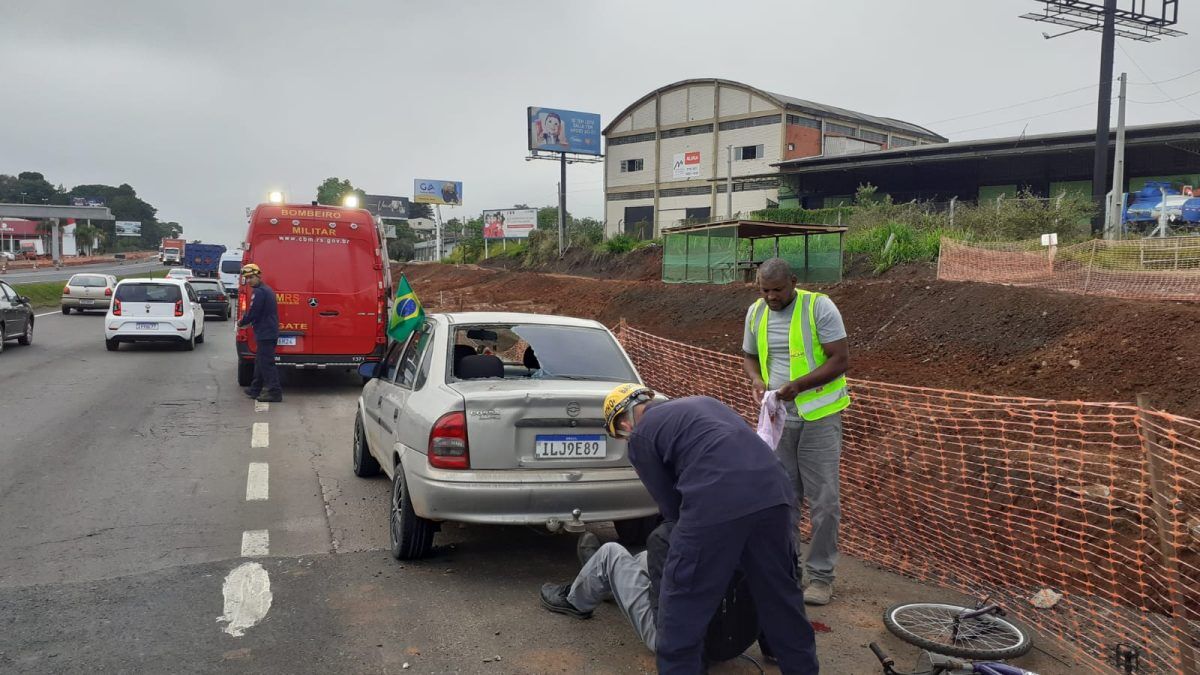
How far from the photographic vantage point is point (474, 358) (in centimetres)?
539

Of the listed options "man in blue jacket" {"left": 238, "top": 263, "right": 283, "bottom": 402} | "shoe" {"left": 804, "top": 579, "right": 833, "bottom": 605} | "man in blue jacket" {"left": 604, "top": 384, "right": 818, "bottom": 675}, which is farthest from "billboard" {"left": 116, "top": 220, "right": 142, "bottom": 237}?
"man in blue jacket" {"left": 604, "top": 384, "right": 818, "bottom": 675}

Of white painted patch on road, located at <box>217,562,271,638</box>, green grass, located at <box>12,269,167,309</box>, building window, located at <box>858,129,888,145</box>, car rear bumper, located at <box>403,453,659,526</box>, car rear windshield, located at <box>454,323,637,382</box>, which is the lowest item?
green grass, located at <box>12,269,167,309</box>

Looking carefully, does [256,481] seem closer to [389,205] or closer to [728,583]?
[728,583]

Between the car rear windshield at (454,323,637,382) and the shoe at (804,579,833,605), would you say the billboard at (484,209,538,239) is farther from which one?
the shoe at (804,579,833,605)

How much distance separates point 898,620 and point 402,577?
268 cm

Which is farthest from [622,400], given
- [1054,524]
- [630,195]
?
[630,195]

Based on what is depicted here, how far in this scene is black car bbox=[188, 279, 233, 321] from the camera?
88.5ft

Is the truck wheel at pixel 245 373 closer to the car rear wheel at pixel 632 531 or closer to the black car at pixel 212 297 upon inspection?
the car rear wheel at pixel 632 531

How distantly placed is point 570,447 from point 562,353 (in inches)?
37.7

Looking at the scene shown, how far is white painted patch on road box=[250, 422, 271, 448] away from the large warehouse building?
138 ft

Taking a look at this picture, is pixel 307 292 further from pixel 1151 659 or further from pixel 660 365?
pixel 1151 659

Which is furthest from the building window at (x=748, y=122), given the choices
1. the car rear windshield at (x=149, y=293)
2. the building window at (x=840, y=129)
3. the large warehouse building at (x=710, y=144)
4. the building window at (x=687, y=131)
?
the car rear windshield at (x=149, y=293)


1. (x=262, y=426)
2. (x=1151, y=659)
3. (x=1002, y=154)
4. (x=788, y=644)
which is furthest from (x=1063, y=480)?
(x=1002, y=154)

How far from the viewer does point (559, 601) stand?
442cm
